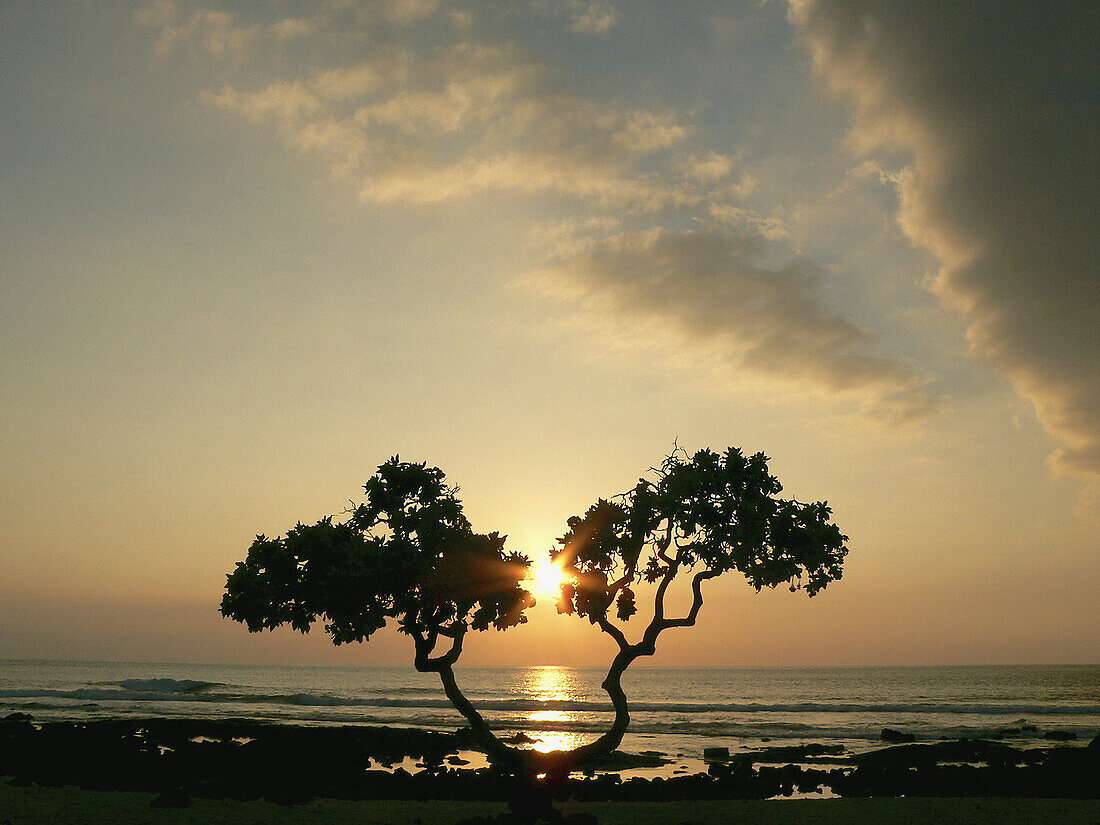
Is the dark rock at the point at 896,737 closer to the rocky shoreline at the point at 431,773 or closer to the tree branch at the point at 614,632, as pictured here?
the rocky shoreline at the point at 431,773

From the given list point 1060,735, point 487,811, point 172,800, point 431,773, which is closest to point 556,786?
point 487,811

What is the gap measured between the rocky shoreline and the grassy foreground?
1106 millimetres

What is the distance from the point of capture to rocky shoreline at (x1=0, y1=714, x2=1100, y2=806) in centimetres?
2291

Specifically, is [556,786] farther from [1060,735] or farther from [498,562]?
[1060,735]

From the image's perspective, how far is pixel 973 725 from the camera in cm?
5756

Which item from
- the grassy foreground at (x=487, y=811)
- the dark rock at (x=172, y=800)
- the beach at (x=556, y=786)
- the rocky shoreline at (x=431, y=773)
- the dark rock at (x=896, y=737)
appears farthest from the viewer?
the dark rock at (x=896, y=737)

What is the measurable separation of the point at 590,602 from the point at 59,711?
5678 cm

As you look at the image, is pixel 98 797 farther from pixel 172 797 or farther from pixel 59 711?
pixel 59 711

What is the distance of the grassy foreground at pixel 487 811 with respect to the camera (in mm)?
17547

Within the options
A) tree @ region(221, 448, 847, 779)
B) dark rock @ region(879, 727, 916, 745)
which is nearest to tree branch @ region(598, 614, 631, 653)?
tree @ region(221, 448, 847, 779)

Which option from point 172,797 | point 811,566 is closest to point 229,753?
point 172,797

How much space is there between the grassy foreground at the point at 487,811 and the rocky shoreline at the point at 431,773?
1.11 meters

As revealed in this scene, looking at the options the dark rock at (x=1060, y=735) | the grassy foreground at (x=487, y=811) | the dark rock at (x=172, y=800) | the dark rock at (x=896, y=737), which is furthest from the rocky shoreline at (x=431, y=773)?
the dark rock at (x=1060, y=735)

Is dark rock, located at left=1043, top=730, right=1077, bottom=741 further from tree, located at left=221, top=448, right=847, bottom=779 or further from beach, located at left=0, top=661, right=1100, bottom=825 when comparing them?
tree, located at left=221, top=448, right=847, bottom=779
